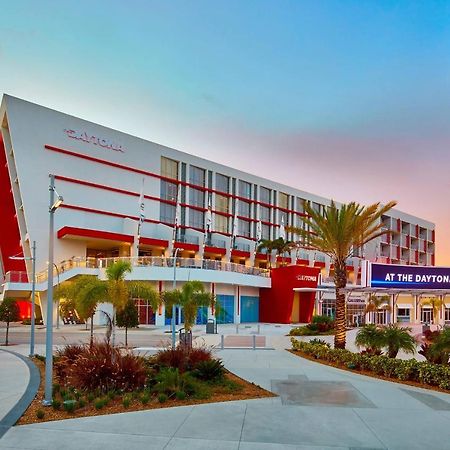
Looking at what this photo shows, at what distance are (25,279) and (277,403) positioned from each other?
42479mm

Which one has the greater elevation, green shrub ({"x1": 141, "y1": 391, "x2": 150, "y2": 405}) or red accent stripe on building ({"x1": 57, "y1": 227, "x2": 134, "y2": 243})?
red accent stripe on building ({"x1": 57, "y1": 227, "x2": 134, "y2": 243})

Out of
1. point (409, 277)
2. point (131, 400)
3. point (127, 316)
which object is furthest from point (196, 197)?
point (131, 400)

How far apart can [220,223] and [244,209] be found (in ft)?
19.8

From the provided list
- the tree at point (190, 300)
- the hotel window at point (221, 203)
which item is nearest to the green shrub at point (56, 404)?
the tree at point (190, 300)

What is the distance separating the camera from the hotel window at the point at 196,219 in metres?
70.4

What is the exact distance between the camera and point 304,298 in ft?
199

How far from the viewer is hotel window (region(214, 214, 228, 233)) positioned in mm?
74312

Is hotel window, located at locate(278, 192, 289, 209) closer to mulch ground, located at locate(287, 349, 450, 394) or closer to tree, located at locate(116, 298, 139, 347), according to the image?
tree, located at locate(116, 298, 139, 347)

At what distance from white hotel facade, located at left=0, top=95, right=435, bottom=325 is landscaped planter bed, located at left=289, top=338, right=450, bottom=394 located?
101 ft

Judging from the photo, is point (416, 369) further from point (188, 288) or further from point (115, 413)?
point (188, 288)

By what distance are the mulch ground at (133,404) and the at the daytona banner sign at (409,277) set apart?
2976 cm

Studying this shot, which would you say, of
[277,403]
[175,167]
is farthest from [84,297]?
[175,167]

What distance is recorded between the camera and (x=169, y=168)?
67.0 meters

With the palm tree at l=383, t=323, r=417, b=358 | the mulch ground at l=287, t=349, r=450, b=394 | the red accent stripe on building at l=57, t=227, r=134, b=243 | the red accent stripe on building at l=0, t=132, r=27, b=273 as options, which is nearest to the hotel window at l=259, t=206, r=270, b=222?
the red accent stripe on building at l=57, t=227, r=134, b=243
